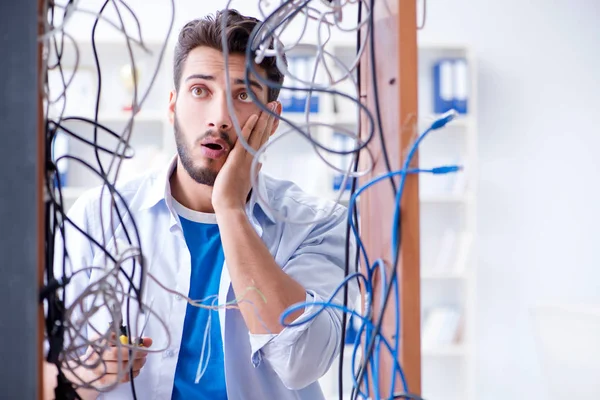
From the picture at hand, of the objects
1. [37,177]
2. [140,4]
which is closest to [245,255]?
[37,177]

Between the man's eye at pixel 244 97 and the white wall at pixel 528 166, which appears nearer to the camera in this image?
the man's eye at pixel 244 97

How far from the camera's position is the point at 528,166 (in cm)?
375

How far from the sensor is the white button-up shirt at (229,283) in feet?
3.78

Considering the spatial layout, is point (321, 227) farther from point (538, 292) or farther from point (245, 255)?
point (538, 292)

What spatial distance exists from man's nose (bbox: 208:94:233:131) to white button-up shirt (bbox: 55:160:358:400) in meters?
0.19

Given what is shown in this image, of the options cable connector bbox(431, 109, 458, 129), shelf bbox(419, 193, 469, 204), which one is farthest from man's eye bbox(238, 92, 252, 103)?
shelf bbox(419, 193, 469, 204)

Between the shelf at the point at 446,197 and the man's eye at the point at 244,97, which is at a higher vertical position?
the man's eye at the point at 244,97

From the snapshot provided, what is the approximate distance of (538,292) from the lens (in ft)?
12.2

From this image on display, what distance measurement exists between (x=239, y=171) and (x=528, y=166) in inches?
112

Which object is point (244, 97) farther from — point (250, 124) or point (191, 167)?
point (191, 167)

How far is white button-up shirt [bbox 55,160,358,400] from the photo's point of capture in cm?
115

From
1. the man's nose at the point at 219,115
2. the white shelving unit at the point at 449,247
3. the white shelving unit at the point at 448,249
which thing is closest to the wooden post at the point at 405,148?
the man's nose at the point at 219,115

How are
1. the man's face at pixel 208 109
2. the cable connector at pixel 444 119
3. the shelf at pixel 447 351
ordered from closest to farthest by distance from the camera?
1. the cable connector at pixel 444 119
2. the man's face at pixel 208 109
3. the shelf at pixel 447 351

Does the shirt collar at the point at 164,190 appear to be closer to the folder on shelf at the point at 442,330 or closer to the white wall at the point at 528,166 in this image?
the folder on shelf at the point at 442,330
